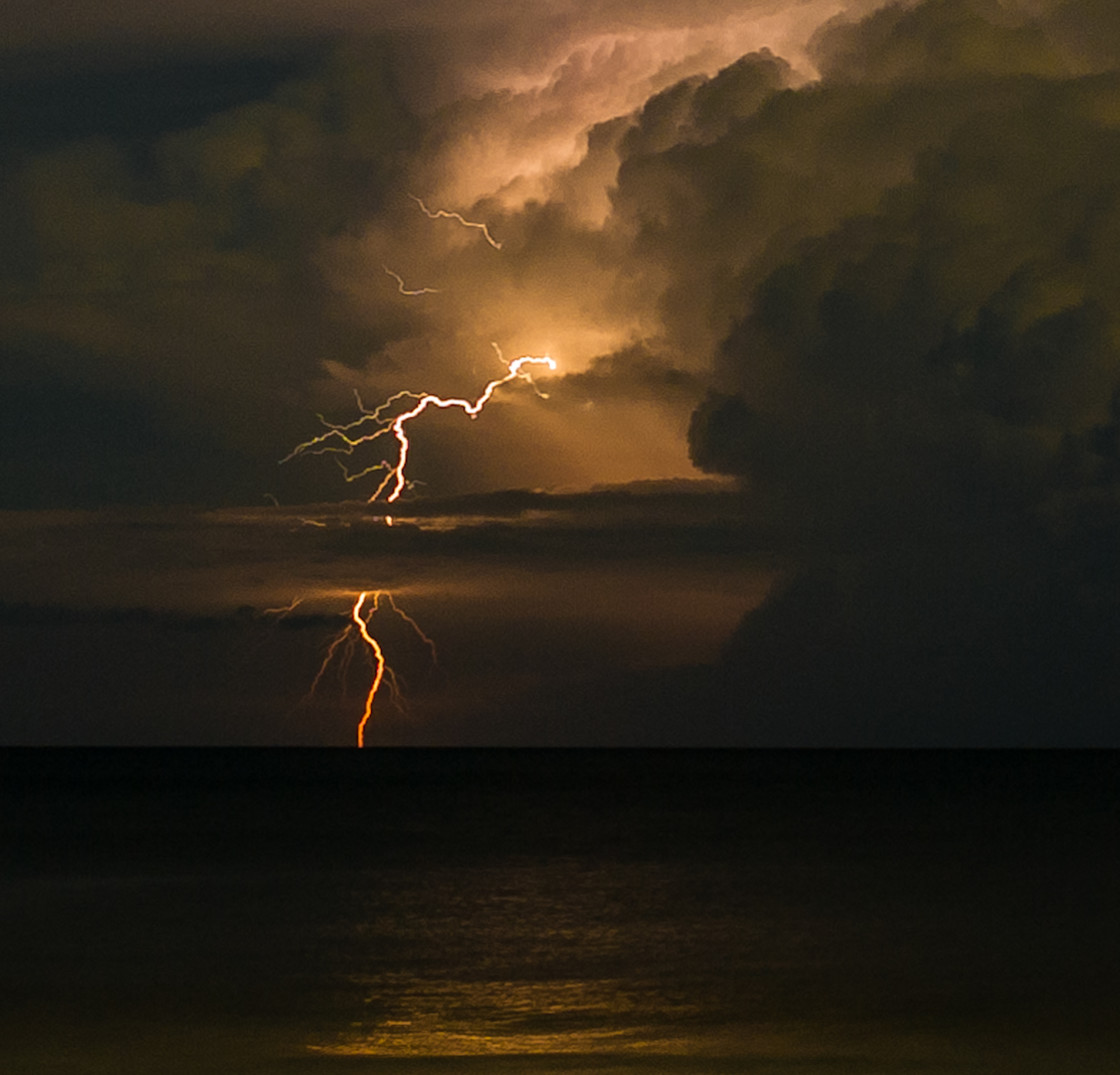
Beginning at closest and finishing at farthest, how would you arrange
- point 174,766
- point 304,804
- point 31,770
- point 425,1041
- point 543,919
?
point 425,1041 → point 543,919 → point 304,804 → point 31,770 → point 174,766

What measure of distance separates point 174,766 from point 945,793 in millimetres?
77311

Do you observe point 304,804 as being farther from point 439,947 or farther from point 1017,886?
point 439,947

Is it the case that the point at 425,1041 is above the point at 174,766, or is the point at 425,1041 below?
below

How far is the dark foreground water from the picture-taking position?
715 inches

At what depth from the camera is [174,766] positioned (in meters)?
145

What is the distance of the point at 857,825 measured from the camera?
195 ft

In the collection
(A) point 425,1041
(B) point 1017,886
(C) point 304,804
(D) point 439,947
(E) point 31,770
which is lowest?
(A) point 425,1041

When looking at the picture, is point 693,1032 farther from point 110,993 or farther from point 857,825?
point 857,825

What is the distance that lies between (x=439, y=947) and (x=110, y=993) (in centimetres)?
657

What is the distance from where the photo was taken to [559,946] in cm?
2728

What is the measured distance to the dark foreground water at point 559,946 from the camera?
18.2 meters

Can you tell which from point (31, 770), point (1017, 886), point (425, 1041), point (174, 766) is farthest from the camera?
point (174, 766)

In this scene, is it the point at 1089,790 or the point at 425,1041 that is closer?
the point at 425,1041

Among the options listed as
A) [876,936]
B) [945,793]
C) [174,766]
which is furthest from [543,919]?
[174,766]
